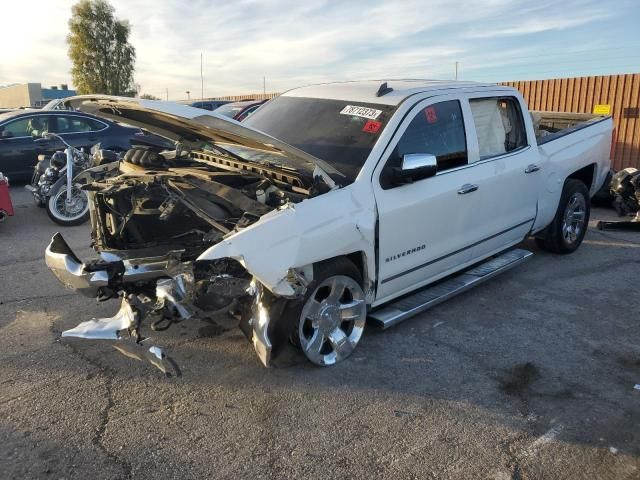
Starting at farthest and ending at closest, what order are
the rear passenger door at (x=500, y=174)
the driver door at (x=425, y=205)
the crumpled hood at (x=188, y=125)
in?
1. the rear passenger door at (x=500, y=174)
2. the driver door at (x=425, y=205)
3. the crumpled hood at (x=188, y=125)

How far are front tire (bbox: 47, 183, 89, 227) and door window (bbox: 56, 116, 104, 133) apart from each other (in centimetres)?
346

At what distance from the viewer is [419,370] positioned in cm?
374

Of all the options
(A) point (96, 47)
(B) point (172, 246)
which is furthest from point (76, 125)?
(A) point (96, 47)

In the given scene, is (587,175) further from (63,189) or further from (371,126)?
(63,189)

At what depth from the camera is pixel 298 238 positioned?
322 cm

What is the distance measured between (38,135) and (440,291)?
9.21 m

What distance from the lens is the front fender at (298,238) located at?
3.03 meters

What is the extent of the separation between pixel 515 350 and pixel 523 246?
310cm

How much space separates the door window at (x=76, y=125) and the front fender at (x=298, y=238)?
9209 mm

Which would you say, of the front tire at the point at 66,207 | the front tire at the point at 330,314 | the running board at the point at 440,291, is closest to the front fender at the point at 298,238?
the front tire at the point at 330,314

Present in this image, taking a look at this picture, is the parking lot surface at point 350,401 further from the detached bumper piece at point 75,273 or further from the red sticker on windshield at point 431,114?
the red sticker on windshield at point 431,114

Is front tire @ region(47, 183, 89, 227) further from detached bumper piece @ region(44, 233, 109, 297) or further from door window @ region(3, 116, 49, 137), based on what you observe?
detached bumper piece @ region(44, 233, 109, 297)

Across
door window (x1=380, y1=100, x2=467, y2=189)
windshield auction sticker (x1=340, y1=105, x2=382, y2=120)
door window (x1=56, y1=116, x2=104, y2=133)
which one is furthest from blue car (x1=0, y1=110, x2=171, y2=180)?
door window (x1=380, y1=100, x2=467, y2=189)

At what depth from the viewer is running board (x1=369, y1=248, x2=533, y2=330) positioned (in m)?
4.03
